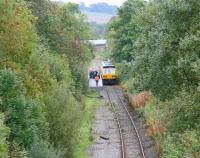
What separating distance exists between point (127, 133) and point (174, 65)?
33.4 feet

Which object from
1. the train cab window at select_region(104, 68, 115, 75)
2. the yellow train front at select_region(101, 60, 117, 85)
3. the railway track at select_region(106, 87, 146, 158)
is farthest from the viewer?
the yellow train front at select_region(101, 60, 117, 85)

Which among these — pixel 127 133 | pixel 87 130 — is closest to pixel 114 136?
pixel 127 133

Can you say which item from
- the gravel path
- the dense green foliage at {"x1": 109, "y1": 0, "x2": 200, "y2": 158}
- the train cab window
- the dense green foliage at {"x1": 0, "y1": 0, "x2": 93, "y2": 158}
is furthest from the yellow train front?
the dense green foliage at {"x1": 109, "y1": 0, "x2": 200, "y2": 158}

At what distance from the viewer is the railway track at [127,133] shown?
1055 inches

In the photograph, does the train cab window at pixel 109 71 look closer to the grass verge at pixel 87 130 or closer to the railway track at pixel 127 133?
the grass verge at pixel 87 130

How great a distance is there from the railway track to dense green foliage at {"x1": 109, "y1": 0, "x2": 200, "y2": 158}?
1476 mm

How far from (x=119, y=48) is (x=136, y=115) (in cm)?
2616

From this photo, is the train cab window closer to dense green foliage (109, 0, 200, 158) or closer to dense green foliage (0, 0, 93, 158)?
dense green foliage (0, 0, 93, 158)

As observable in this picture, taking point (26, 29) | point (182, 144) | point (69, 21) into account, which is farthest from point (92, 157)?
point (69, 21)

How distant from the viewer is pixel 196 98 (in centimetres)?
2073

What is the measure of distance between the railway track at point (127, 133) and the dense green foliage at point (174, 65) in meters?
1.48

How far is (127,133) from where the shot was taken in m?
32.2

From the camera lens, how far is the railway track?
26.8 m

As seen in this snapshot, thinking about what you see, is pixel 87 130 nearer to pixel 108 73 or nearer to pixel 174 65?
pixel 174 65
